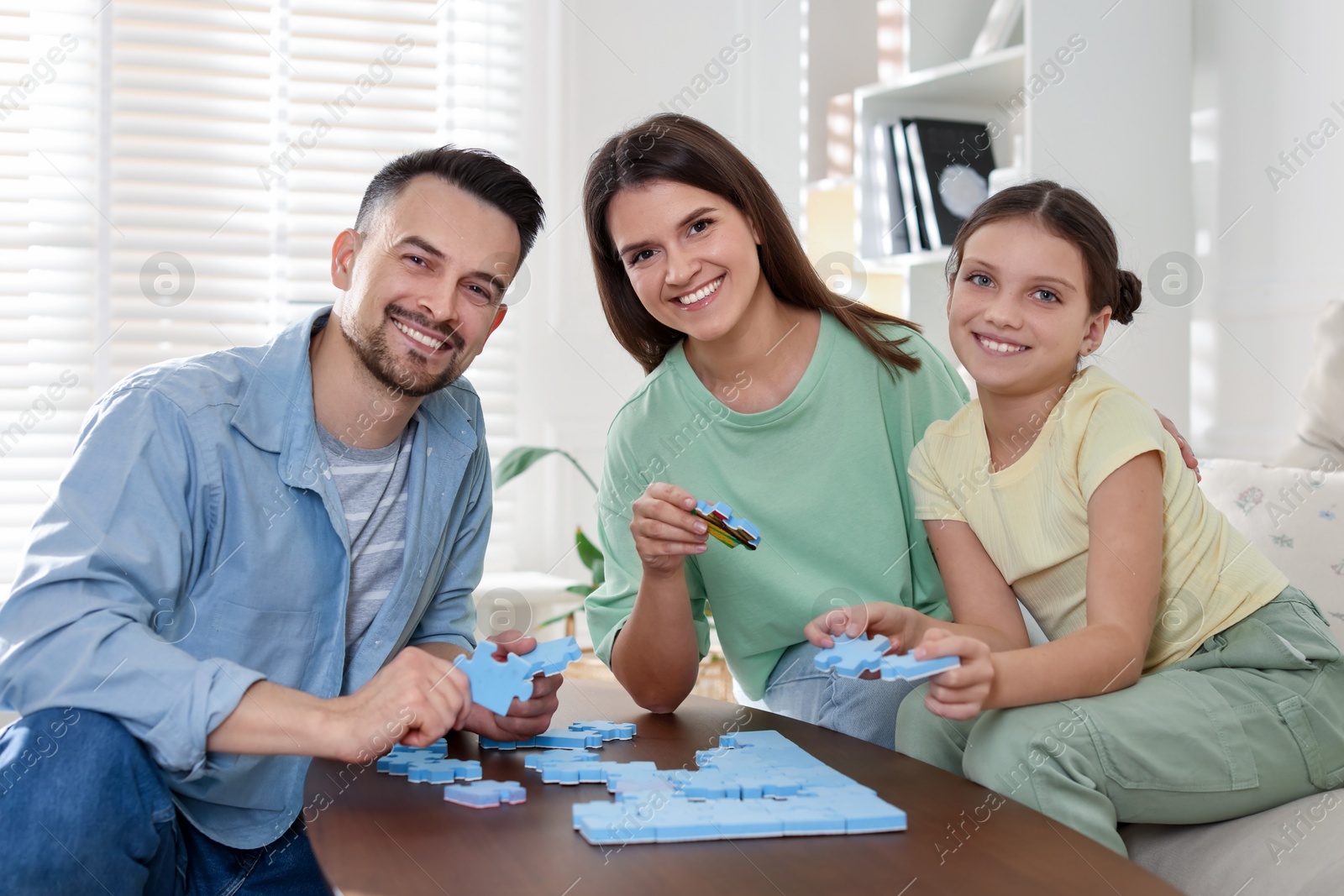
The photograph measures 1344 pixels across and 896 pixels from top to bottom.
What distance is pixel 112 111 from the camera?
12.7 feet

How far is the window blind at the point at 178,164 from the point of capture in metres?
3.77

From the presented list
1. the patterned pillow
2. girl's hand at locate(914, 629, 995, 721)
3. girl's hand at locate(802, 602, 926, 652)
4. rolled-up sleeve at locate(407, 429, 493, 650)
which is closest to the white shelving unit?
the patterned pillow

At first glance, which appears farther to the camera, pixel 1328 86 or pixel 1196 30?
pixel 1196 30

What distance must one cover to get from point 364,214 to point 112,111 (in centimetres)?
237

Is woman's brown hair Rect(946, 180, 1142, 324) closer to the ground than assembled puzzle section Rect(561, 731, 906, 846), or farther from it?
farther from it

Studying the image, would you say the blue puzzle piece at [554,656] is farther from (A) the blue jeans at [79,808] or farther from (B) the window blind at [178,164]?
(B) the window blind at [178,164]

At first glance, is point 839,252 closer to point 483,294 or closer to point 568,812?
point 483,294

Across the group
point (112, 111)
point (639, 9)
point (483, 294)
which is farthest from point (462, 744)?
point (639, 9)

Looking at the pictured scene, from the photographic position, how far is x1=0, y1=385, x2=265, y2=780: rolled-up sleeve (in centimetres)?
138

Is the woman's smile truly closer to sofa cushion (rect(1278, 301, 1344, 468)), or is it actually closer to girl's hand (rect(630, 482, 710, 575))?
girl's hand (rect(630, 482, 710, 575))

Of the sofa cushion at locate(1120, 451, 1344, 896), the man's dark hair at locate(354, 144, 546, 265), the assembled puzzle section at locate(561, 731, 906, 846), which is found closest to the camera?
the assembled puzzle section at locate(561, 731, 906, 846)

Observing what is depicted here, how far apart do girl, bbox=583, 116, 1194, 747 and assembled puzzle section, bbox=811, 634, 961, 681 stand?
53cm

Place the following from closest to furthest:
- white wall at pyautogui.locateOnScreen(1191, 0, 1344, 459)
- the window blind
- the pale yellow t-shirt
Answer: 1. the pale yellow t-shirt
2. white wall at pyautogui.locateOnScreen(1191, 0, 1344, 459)
3. the window blind

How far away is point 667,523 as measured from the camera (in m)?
1.65
